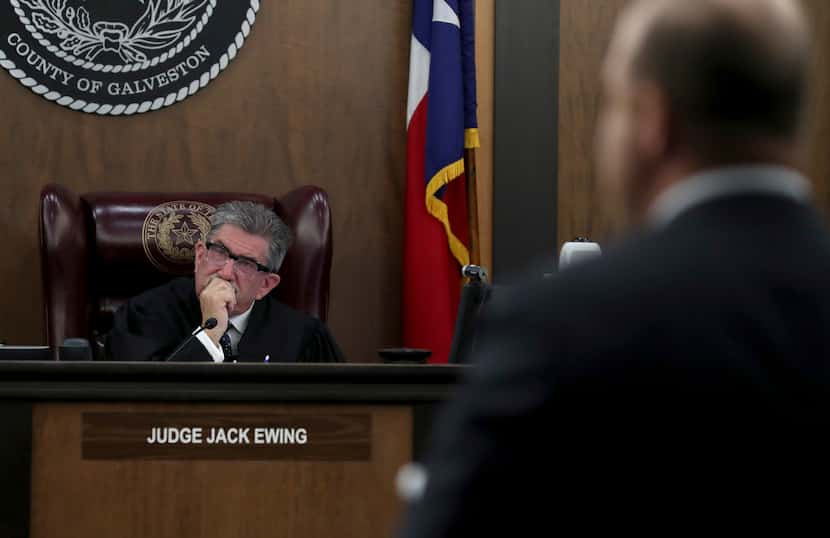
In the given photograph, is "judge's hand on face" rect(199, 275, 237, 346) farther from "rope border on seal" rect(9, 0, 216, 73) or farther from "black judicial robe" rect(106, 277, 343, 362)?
"rope border on seal" rect(9, 0, 216, 73)

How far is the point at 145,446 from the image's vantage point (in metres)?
2.16

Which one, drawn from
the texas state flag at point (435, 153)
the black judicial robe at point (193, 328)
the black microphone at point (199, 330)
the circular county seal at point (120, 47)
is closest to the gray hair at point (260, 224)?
the black judicial robe at point (193, 328)

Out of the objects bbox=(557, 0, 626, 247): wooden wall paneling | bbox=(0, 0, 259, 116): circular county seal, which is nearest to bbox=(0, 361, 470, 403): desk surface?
bbox=(0, 0, 259, 116): circular county seal

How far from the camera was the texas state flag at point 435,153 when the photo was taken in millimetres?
4340

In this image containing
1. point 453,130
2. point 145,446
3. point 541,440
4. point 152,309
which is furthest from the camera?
point 453,130

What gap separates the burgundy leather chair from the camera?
3.49 m

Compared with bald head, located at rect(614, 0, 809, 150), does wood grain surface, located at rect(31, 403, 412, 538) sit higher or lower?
lower

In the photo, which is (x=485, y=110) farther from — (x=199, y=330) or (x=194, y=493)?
(x=194, y=493)

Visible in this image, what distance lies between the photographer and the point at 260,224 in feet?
11.4

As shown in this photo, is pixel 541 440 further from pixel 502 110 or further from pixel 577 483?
pixel 502 110

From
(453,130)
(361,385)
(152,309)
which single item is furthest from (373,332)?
(361,385)

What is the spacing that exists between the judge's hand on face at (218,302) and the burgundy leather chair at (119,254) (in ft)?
0.54

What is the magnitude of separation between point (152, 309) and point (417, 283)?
125 cm

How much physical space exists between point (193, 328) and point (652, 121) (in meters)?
2.84
